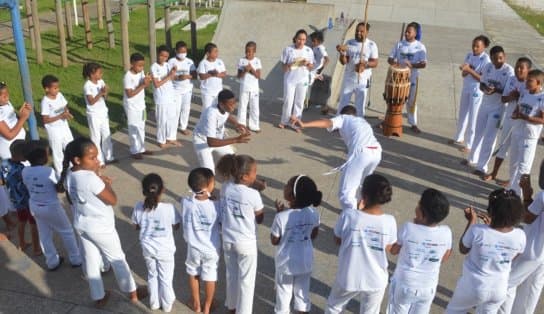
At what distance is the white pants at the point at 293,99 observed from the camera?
11.1 m

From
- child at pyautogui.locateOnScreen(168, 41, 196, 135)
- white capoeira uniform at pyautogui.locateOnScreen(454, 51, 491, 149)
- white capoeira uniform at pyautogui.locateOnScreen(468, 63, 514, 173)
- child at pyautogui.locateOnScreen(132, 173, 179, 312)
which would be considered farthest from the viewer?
child at pyautogui.locateOnScreen(168, 41, 196, 135)

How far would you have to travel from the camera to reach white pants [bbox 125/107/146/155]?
944 centimetres

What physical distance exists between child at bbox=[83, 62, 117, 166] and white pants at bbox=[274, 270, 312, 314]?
4716 mm

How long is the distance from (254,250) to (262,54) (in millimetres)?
10311

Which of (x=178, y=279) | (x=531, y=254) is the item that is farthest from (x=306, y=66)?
(x=531, y=254)

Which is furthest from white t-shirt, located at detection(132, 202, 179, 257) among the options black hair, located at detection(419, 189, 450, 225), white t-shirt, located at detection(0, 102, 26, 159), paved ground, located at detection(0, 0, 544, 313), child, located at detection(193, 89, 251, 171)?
white t-shirt, located at detection(0, 102, 26, 159)

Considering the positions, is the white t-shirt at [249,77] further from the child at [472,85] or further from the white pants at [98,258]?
the white pants at [98,258]

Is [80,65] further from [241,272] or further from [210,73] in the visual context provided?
[241,272]

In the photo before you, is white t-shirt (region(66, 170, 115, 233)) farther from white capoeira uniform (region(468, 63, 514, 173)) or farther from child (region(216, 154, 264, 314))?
white capoeira uniform (region(468, 63, 514, 173))

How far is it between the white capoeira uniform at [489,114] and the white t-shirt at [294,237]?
16.9 feet

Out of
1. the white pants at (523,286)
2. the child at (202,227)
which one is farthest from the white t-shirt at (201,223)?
the white pants at (523,286)

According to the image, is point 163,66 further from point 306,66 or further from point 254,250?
point 254,250

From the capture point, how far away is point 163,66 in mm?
9844

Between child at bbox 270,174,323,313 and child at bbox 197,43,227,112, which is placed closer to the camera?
child at bbox 270,174,323,313
